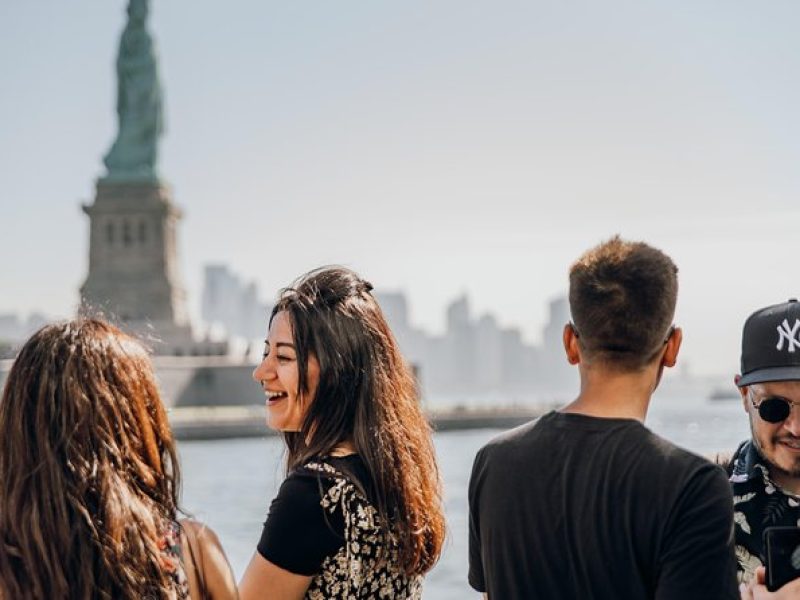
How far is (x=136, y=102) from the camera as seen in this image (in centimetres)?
4516

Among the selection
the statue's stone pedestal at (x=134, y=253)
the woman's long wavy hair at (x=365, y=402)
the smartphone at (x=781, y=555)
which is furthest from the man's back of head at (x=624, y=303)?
the statue's stone pedestal at (x=134, y=253)

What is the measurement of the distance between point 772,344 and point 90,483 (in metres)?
1.50

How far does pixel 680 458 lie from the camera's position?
2193 millimetres

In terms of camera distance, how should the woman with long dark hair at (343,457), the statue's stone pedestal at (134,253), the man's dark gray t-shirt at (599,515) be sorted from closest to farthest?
the man's dark gray t-shirt at (599,515) → the woman with long dark hair at (343,457) → the statue's stone pedestal at (134,253)

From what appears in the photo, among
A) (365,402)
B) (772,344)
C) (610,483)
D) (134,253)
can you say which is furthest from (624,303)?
(134,253)

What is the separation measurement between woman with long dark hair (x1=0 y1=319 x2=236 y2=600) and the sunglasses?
Result: 49.0 inches

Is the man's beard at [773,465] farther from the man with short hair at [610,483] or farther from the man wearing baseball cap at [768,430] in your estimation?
the man with short hair at [610,483]

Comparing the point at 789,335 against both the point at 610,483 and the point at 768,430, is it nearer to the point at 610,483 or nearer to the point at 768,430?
the point at 768,430

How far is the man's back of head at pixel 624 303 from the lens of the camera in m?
2.33

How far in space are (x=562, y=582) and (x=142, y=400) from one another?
2.93 feet

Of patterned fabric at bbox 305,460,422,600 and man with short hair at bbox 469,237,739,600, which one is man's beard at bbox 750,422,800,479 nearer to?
man with short hair at bbox 469,237,739,600

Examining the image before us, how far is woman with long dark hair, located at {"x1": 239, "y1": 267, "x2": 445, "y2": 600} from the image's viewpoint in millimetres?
2625

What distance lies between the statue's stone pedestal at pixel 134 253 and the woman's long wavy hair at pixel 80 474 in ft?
135

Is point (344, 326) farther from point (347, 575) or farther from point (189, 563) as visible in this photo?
point (189, 563)
